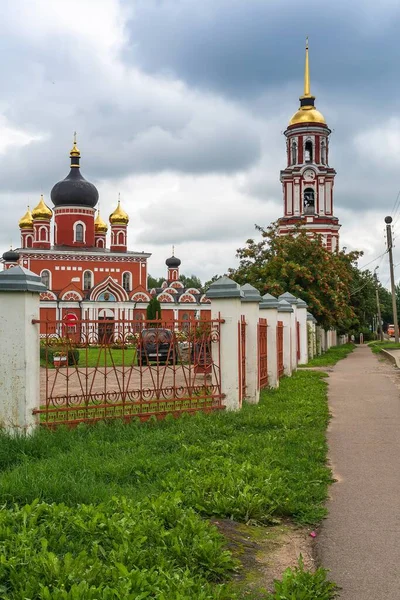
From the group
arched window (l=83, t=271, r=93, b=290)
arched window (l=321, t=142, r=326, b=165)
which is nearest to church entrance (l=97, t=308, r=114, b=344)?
arched window (l=321, t=142, r=326, b=165)

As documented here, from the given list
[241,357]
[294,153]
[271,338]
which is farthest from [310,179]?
[241,357]

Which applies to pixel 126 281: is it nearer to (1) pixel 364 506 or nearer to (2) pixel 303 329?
(2) pixel 303 329

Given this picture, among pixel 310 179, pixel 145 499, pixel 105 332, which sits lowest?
pixel 145 499

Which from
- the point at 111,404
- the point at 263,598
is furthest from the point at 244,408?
the point at 263,598

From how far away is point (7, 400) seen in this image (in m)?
7.54

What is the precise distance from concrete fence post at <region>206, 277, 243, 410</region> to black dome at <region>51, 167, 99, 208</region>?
159 feet

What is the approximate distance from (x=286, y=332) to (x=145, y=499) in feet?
43.3

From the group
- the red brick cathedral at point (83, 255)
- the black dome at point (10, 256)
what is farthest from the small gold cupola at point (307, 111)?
the black dome at point (10, 256)

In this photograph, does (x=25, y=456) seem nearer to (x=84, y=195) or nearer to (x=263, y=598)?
(x=263, y=598)

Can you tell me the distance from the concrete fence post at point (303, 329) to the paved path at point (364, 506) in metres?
11.3

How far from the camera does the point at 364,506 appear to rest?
5.80 metres

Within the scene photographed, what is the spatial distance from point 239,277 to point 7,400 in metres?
26.8

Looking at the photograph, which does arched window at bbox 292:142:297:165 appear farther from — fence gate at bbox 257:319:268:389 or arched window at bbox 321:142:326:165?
fence gate at bbox 257:319:268:389

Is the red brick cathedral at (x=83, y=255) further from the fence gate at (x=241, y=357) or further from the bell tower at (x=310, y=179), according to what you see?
the fence gate at (x=241, y=357)
